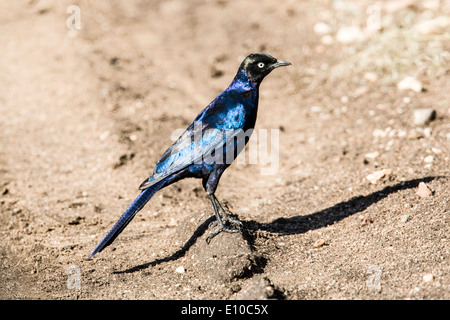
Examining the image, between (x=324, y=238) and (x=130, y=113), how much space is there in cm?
413

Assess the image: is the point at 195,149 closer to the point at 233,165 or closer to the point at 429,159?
the point at 233,165

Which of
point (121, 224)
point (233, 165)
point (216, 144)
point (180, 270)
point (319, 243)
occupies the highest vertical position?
point (216, 144)

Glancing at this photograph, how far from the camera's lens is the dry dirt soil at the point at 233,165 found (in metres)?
4.70

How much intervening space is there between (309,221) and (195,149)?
1.47 meters

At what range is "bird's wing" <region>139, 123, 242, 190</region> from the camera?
4996mm

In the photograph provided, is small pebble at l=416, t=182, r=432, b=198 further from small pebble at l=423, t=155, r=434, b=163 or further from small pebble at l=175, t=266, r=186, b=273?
small pebble at l=175, t=266, r=186, b=273

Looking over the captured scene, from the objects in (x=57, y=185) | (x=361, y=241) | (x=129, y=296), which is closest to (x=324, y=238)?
(x=361, y=241)

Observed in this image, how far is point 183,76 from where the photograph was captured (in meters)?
9.70

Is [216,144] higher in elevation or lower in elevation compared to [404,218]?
higher

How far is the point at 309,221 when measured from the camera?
572cm

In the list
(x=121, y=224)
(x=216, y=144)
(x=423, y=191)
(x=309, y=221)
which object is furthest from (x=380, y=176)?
(x=121, y=224)

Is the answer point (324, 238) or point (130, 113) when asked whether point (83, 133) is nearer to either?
point (130, 113)

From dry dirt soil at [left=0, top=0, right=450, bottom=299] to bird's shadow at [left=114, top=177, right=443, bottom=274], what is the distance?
22 millimetres

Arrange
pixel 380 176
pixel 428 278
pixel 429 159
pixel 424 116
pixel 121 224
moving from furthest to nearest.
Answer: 1. pixel 424 116
2. pixel 429 159
3. pixel 380 176
4. pixel 121 224
5. pixel 428 278
